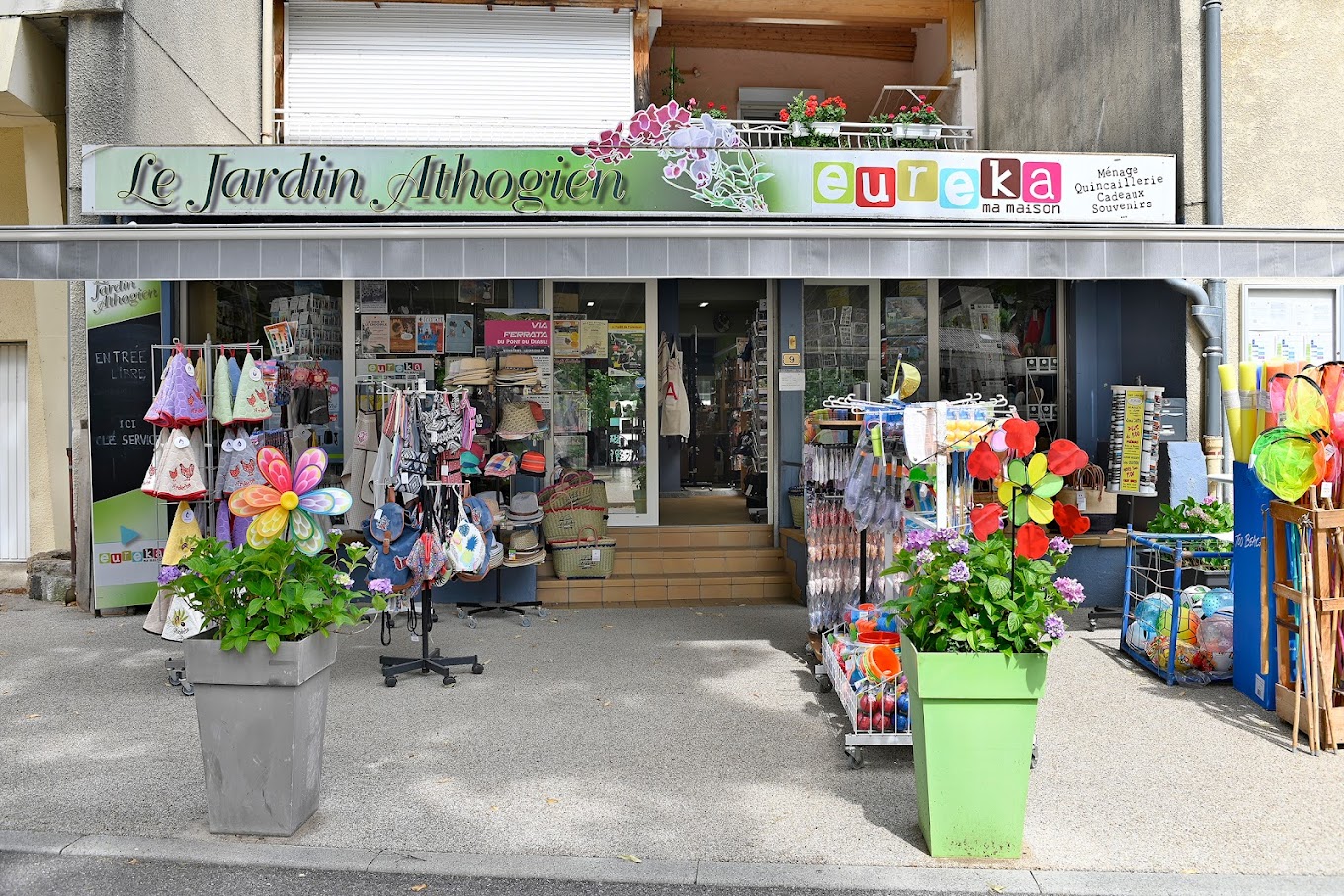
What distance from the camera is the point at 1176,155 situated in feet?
25.4

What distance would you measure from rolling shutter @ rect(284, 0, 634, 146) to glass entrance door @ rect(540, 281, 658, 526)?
2.06 m

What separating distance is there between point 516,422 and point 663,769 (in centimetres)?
436

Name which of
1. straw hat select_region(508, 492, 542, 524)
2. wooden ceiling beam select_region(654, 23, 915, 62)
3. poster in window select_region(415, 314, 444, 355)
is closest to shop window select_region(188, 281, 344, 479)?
poster in window select_region(415, 314, 444, 355)

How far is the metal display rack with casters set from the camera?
621cm

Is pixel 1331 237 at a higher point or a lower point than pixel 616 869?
higher

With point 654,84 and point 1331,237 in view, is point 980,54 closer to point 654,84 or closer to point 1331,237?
point 654,84

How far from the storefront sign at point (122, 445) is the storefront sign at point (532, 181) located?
997 millimetres

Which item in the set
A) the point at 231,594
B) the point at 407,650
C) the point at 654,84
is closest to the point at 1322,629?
the point at 231,594

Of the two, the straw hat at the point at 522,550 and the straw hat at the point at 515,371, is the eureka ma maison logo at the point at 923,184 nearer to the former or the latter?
the straw hat at the point at 515,371

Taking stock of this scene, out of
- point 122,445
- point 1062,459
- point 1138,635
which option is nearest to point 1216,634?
point 1138,635

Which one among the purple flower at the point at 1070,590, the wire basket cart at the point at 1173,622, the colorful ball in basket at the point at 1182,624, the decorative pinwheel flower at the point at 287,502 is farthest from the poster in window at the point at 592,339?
the purple flower at the point at 1070,590

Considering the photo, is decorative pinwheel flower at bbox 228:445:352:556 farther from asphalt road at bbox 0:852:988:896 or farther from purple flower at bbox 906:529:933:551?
purple flower at bbox 906:529:933:551

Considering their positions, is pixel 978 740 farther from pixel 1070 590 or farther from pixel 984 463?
pixel 984 463

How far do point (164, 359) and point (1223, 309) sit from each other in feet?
27.8
